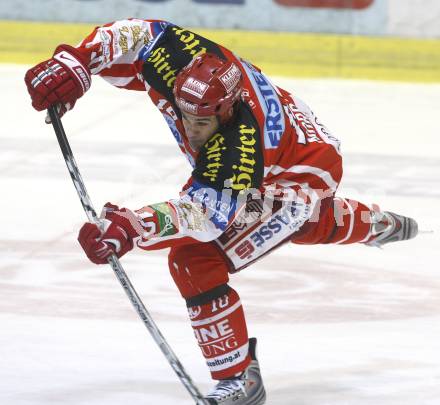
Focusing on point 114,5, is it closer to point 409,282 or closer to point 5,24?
point 5,24

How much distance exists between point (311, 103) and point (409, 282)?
3.34 meters

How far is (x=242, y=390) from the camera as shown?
3725mm

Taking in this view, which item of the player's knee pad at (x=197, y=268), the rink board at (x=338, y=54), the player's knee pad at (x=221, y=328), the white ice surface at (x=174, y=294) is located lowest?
the rink board at (x=338, y=54)

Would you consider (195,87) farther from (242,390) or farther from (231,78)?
(242,390)

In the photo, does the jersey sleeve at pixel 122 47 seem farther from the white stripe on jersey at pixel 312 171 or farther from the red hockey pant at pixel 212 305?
the red hockey pant at pixel 212 305

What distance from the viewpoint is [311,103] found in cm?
815

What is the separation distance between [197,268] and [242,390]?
15.4 inches

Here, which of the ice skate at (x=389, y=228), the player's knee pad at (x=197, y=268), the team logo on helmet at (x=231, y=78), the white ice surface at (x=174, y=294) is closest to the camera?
the team logo on helmet at (x=231, y=78)

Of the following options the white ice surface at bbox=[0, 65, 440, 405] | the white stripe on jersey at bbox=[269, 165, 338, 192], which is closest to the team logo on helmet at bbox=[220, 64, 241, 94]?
the white stripe on jersey at bbox=[269, 165, 338, 192]

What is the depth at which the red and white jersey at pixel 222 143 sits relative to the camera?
3.43 metres

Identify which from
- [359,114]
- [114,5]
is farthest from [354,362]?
[114,5]

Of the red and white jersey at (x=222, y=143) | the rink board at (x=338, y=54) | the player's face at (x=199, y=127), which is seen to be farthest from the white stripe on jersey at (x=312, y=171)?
the rink board at (x=338, y=54)

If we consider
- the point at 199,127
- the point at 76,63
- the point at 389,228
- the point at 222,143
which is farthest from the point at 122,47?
the point at 389,228

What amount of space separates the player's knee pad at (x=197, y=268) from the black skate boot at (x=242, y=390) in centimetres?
29
